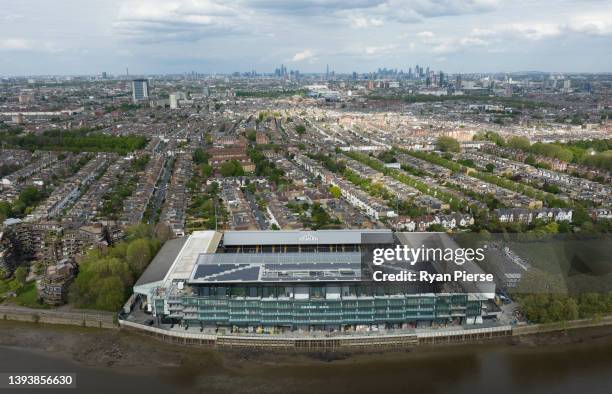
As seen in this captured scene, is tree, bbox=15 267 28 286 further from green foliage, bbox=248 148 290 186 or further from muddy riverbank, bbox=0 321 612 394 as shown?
green foliage, bbox=248 148 290 186

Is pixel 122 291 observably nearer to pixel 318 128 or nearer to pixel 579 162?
pixel 579 162

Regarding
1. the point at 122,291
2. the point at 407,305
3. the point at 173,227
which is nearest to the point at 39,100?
the point at 173,227

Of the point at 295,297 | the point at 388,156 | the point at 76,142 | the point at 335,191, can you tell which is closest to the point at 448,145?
the point at 388,156

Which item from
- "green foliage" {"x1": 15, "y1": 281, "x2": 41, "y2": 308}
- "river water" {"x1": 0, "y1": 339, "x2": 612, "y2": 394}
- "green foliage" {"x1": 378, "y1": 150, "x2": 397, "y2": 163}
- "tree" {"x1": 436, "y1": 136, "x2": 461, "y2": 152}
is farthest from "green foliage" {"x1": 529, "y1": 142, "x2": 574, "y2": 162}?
"green foliage" {"x1": 15, "y1": 281, "x2": 41, "y2": 308}

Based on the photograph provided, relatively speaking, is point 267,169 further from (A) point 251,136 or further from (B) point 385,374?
(B) point 385,374

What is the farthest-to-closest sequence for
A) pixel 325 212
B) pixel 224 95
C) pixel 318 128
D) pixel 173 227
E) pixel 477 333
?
pixel 224 95, pixel 318 128, pixel 325 212, pixel 173 227, pixel 477 333

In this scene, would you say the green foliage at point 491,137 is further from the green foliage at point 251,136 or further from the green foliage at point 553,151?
the green foliage at point 251,136
